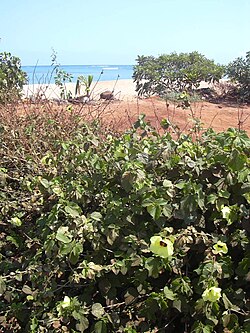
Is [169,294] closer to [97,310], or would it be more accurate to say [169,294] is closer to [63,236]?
[97,310]

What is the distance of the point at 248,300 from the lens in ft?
6.07

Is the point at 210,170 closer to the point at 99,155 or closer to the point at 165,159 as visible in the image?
the point at 165,159

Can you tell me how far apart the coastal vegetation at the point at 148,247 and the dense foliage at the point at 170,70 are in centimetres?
875

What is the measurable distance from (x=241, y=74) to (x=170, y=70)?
1846 millimetres

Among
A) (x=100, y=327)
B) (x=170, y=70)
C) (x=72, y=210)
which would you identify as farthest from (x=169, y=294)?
(x=170, y=70)

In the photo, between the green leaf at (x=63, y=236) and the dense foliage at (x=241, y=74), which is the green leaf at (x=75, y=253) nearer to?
the green leaf at (x=63, y=236)

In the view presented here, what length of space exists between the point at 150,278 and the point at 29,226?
3.23 feet

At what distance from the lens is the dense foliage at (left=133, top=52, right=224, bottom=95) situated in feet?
37.2

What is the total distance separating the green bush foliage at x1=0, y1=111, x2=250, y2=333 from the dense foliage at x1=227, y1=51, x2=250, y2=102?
10.3m

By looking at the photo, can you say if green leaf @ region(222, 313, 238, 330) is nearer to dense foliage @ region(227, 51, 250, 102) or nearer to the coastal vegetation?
the coastal vegetation

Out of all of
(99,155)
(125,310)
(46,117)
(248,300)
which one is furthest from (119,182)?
(46,117)

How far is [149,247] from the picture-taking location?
182 cm

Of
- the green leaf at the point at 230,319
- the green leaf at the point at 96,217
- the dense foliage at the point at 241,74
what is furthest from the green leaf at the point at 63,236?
the dense foliage at the point at 241,74

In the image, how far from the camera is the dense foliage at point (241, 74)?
39.3ft
